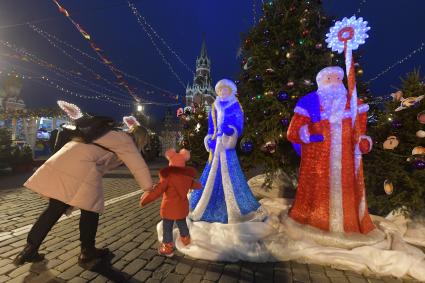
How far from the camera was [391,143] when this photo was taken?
4438mm

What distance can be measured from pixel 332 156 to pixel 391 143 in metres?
1.33

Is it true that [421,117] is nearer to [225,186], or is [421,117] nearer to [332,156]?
[332,156]

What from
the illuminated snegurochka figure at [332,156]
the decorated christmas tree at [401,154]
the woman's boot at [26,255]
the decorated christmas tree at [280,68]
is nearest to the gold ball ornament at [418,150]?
the decorated christmas tree at [401,154]

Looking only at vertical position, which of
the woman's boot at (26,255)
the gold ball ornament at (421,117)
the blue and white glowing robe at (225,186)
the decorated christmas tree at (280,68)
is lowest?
the woman's boot at (26,255)

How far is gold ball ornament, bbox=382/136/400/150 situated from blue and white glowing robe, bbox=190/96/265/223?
2.21 metres

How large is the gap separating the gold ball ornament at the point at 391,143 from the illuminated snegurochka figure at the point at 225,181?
2.22 metres

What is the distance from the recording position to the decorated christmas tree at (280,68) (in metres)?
5.42

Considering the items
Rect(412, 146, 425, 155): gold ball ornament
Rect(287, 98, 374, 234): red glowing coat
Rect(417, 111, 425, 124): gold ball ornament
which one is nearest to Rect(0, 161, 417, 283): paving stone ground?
Rect(287, 98, 374, 234): red glowing coat

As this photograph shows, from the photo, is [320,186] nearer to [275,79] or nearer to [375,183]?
[375,183]

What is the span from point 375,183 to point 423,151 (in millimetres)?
975

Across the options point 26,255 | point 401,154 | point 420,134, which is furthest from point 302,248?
point 26,255

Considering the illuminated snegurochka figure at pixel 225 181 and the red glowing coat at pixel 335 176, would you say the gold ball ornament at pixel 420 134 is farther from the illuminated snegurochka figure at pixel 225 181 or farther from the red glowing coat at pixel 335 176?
the illuminated snegurochka figure at pixel 225 181

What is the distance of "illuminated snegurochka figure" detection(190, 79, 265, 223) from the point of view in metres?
4.32

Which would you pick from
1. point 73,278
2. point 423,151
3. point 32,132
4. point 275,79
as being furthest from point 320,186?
point 32,132
